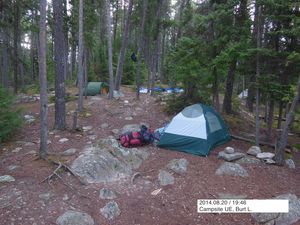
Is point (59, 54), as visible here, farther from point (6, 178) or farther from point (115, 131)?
point (6, 178)

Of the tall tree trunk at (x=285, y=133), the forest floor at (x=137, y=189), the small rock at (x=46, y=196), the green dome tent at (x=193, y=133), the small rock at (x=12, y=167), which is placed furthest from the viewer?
the green dome tent at (x=193, y=133)

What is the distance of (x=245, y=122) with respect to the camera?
1173 centimetres

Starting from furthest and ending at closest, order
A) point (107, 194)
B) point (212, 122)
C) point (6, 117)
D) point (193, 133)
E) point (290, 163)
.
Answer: point (212, 122) → point (6, 117) → point (193, 133) → point (290, 163) → point (107, 194)

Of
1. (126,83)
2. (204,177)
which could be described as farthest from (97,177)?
(126,83)

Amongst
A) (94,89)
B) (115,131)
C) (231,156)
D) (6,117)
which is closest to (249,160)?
(231,156)

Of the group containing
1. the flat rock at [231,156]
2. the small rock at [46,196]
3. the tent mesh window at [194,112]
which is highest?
the tent mesh window at [194,112]

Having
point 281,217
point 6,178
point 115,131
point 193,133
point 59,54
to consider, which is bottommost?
point 281,217

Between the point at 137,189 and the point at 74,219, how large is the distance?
5.42ft

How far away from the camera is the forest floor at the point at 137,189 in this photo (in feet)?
16.1

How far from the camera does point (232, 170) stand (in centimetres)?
678

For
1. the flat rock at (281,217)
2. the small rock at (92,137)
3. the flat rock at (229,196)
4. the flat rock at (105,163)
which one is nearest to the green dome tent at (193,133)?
the flat rock at (105,163)

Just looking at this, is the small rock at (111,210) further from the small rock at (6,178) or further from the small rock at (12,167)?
the small rock at (12,167)

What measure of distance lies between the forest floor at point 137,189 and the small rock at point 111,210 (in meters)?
0.10

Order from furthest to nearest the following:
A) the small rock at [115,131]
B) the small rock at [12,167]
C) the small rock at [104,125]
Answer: the small rock at [104,125], the small rock at [115,131], the small rock at [12,167]
